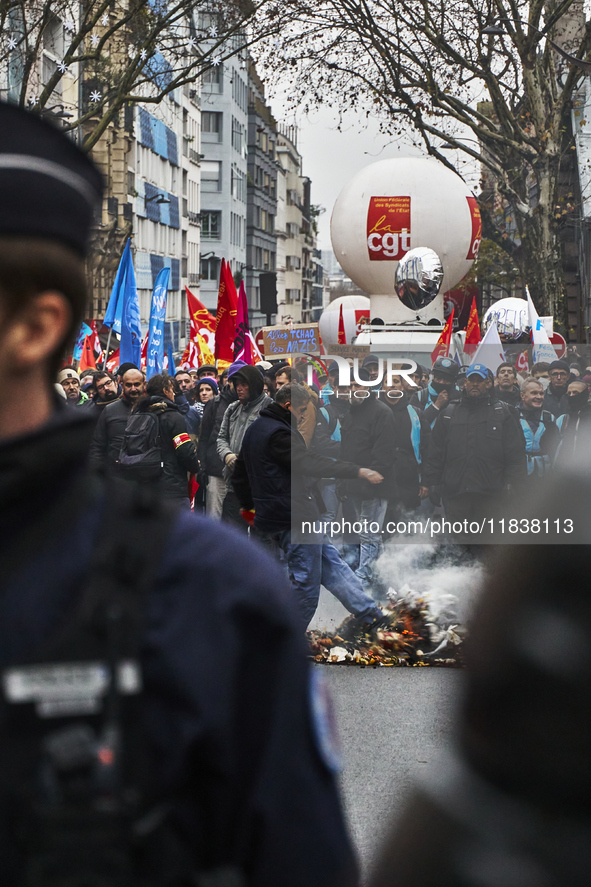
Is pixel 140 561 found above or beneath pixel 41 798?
above

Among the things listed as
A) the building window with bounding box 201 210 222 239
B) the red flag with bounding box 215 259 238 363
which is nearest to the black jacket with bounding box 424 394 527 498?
the red flag with bounding box 215 259 238 363

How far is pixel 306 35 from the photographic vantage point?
1747 centimetres

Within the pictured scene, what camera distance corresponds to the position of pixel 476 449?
6797 mm

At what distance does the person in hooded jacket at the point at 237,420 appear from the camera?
950cm

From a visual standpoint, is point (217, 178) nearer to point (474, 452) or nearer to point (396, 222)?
point (396, 222)

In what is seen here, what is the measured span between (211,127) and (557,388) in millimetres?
83755

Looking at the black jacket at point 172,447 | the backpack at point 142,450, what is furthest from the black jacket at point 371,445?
the backpack at point 142,450

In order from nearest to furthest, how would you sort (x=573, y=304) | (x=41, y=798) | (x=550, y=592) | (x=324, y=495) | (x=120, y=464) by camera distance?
(x=41, y=798)
(x=550, y=592)
(x=324, y=495)
(x=120, y=464)
(x=573, y=304)

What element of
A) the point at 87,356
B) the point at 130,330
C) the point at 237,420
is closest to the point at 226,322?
the point at 130,330

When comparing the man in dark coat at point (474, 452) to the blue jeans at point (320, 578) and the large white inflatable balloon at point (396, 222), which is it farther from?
the large white inflatable balloon at point (396, 222)

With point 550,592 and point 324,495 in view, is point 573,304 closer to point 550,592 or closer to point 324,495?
point 324,495

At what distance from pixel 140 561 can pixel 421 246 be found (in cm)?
1636

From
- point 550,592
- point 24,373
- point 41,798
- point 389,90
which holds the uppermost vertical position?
point 389,90

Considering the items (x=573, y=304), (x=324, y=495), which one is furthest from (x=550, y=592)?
(x=573, y=304)
